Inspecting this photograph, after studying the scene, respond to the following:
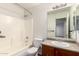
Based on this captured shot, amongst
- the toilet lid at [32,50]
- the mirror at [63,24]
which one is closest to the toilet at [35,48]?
the toilet lid at [32,50]

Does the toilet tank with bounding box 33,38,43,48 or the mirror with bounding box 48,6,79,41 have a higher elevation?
the mirror with bounding box 48,6,79,41

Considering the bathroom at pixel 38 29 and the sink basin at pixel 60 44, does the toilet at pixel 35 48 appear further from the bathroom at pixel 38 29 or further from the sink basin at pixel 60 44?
the sink basin at pixel 60 44

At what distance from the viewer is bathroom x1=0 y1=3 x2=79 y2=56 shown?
4.14ft

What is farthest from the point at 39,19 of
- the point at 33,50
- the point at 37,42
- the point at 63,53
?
the point at 63,53

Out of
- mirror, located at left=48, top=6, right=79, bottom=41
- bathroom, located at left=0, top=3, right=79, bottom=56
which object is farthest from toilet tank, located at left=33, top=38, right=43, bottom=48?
mirror, located at left=48, top=6, right=79, bottom=41

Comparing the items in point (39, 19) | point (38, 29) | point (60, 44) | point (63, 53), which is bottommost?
point (63, 53)

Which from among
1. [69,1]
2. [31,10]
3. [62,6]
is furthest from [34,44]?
[69,1]

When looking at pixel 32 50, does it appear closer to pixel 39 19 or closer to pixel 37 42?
pixel 37 42

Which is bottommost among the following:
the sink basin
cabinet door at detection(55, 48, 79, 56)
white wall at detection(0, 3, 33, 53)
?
cabinet door at detection(55, 48, 79, 56)

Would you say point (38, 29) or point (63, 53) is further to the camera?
point (38, 29)

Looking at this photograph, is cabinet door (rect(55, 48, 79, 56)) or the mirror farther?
the mirror

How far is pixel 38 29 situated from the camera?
1.36 meters

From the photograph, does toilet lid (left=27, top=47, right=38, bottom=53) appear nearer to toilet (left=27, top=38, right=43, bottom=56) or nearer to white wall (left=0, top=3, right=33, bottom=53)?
toilet (left=27, top=38, right=43, bottom=56)

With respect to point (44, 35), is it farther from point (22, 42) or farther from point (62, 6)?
point (62, 6)
